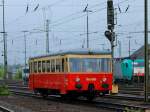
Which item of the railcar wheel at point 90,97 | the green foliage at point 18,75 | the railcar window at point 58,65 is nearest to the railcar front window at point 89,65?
the railcar window at point 58,65

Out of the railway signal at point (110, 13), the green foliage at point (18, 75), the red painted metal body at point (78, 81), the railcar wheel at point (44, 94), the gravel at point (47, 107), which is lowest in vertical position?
the green foliage at point (18, 75)

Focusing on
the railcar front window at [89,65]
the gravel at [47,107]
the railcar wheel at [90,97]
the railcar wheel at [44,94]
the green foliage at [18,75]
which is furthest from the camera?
the green foliage at [18,75]

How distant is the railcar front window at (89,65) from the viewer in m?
26.7

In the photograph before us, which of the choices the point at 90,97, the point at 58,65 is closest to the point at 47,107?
the point at 58,65

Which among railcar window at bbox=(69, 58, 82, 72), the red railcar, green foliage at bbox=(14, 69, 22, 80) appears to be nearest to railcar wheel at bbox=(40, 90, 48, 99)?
the red railcar

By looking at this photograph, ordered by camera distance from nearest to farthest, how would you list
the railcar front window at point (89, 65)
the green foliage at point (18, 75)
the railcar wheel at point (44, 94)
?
the railcar front window at point (89, 65), the railcar wheel at point (44, 94), the green foliage at point (18, 75)

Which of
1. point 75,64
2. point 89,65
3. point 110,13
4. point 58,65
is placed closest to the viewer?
point 75,64

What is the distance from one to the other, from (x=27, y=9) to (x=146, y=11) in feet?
63.0

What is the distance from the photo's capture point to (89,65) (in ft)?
88.5

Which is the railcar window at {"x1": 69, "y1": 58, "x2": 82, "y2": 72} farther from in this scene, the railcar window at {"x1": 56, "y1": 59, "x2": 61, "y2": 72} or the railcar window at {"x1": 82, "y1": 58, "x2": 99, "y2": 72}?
the railcar window at {"x1": 56, "y1": 59, "x2": 61, "y2": 72}

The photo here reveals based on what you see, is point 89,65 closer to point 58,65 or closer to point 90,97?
point 58,65

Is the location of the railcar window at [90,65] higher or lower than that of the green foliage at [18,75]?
higher

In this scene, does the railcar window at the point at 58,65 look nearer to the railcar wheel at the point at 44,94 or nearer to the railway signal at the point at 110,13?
the railcar wheel at the point at 44,94

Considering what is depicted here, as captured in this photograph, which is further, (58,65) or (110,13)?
(110,13)
